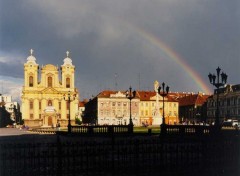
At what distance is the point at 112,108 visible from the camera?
119500 mm

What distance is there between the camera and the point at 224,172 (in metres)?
14.9

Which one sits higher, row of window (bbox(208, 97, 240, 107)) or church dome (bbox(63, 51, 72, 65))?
church dome (bbox(63, 51, 72, 65))

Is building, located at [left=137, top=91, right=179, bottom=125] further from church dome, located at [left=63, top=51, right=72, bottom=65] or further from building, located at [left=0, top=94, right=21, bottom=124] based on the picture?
building, located at [left=0, top=94, right=21, bottom=124]

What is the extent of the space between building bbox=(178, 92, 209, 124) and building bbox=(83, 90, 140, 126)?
64.2 feet

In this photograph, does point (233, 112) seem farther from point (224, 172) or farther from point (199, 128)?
point (224, 172)

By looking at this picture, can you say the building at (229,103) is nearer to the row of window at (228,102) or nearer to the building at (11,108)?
the row of window at (228,102)

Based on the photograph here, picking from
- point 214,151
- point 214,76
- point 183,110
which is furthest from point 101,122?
point 214,151

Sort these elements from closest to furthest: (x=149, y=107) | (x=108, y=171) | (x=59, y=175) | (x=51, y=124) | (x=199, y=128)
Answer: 1. (x=59, y=175)
2. (x=108, y=171)
3. (x=199, y=128)
4. (x=51, y=124)
5. (x=149, y=107)

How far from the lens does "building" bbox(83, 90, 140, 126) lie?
11862 centimetres

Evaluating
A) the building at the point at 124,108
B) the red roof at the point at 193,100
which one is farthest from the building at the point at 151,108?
the red roof at the point at 193,100

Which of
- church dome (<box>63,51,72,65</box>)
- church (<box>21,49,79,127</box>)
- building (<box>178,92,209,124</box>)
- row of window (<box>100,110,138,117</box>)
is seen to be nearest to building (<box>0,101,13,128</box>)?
church (<box>21,49,79,127</box>)

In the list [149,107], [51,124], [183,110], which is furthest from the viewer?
[183,110]

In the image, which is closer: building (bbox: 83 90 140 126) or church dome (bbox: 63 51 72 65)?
building (bbox: 83 90 140 126)

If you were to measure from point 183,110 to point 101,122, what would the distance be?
33552 mm
